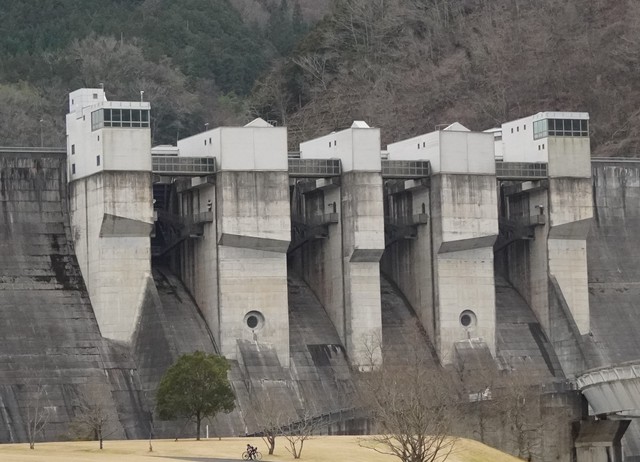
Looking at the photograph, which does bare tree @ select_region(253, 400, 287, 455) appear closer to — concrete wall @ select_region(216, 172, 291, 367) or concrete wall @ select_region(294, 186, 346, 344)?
concrete wall @ select_region(216, 172, 291, 367)

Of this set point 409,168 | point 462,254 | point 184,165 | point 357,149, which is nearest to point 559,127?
point 409,168

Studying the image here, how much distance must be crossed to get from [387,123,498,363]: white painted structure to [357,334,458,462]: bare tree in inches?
157

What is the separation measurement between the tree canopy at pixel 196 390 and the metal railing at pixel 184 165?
52.7 ft

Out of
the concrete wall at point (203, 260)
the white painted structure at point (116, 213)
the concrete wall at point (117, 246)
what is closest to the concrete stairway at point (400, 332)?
the concrete wall at point (203, 260)

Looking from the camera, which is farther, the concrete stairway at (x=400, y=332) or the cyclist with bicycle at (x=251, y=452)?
the concrete stairway at (x=400, y=332)

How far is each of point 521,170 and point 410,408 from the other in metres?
36.6

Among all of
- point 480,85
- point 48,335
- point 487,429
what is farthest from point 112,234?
point 480,85

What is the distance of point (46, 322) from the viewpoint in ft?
387

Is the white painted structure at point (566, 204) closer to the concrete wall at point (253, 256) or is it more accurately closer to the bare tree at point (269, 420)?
the concrete wall at point (253, 256)

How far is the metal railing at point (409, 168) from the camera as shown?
130250mm

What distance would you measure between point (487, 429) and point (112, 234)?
72.1 feet

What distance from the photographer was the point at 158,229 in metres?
130

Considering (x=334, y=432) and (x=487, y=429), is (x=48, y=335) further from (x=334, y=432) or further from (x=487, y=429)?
(x=487, y=429)

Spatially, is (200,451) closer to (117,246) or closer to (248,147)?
(117,246)
